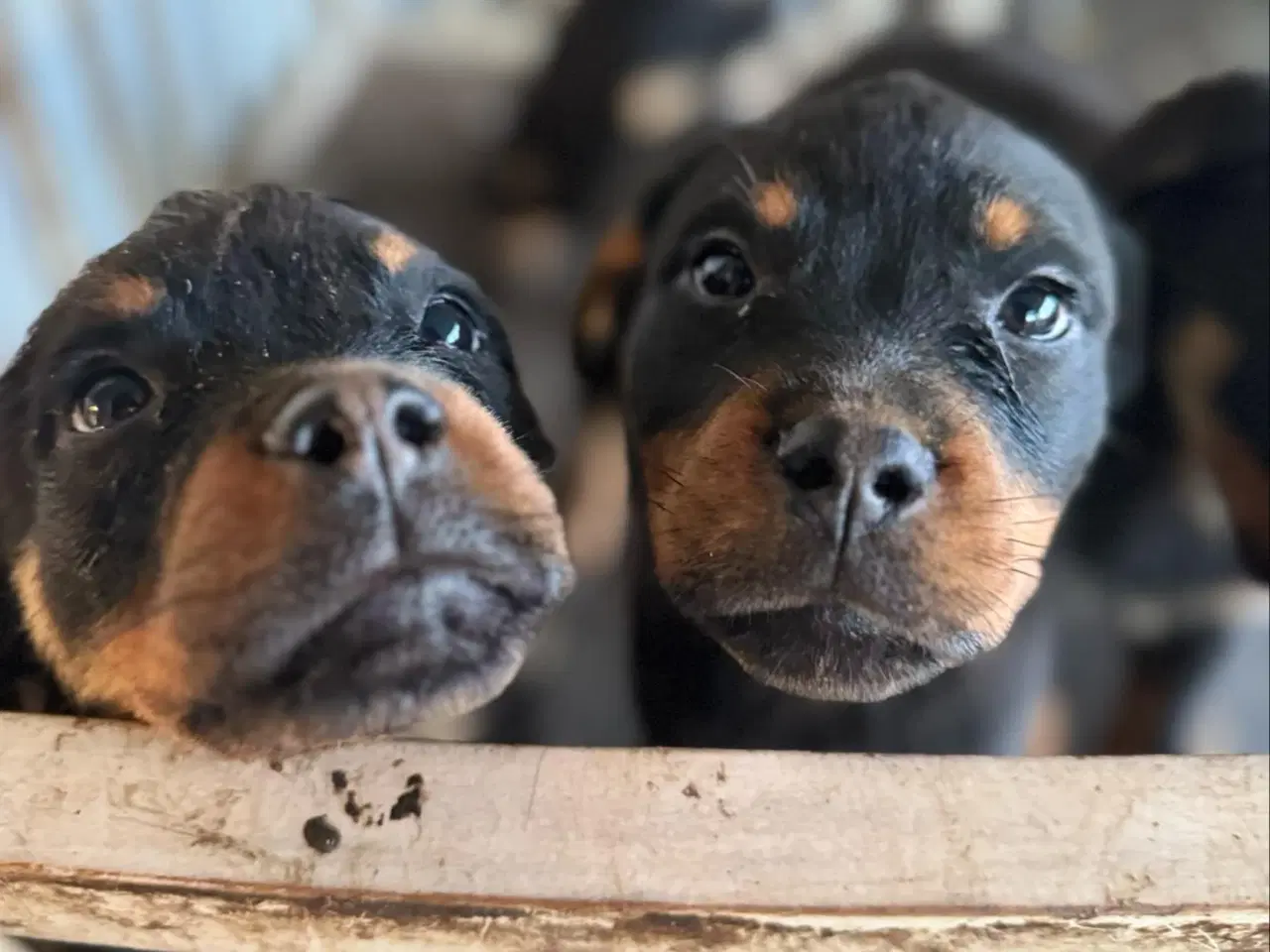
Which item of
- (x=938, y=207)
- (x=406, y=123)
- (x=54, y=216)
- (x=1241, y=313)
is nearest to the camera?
(x=938, y=207)

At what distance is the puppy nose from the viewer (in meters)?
0.91

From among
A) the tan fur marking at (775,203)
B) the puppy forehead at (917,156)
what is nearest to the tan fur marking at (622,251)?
the puppy forehead at (917,156)

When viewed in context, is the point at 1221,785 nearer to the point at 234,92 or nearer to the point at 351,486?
the point at 351,486

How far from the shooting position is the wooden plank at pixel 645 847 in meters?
0.85

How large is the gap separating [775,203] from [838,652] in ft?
1.80

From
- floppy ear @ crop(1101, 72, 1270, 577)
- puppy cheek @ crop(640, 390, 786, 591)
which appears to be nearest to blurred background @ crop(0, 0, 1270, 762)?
floppy ear @ crop(1101, 72, 1270, 577)

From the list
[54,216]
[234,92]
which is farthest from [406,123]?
[54,216]

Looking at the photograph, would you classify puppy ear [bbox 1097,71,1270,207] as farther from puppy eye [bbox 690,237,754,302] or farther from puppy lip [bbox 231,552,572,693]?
puppy lip [bbox 231,552,572,693]

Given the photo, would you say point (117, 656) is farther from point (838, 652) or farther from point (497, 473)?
point (838, 652)

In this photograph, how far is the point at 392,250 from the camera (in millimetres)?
1288

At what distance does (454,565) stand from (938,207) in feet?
2.39

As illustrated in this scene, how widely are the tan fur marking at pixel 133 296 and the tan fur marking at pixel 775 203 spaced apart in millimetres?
683

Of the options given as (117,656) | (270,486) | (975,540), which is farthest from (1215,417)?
(117,656)

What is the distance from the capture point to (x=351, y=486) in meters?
0.90
